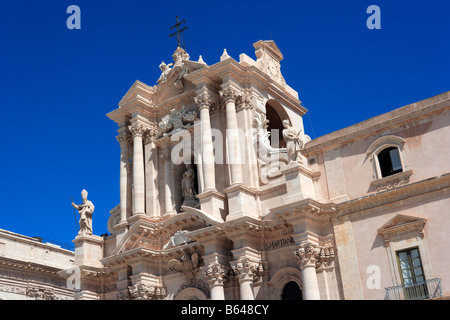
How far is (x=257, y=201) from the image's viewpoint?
23375 mm

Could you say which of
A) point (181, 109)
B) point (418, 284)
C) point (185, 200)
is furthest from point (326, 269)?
point (181, 109)

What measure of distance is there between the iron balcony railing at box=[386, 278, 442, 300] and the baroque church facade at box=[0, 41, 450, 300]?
0.13 ft

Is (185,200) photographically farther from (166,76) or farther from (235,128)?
(166,76)

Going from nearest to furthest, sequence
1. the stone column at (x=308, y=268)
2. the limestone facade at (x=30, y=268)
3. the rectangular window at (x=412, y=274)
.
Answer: the rectangular window at (x=412, y=274), the stone column at (x=308, y=268), the limestone facade at (x=30, y=268)

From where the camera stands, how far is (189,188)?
86.1ft

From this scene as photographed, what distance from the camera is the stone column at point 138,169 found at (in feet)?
86.1

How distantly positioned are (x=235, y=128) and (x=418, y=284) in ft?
32.0

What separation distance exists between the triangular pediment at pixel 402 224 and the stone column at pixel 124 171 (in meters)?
12.1

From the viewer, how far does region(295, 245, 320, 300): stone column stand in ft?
65.4

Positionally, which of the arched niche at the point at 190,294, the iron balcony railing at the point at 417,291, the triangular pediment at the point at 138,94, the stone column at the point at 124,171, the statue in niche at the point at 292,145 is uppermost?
the triangular pediment at the point at 138,94

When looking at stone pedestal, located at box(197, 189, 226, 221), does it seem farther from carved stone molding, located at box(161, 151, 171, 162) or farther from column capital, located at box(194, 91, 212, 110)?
carved stone molding, located at box(161, 151, 171, 162)

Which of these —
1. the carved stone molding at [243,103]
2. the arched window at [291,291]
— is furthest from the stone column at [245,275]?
the carved stone molding at [243,103]

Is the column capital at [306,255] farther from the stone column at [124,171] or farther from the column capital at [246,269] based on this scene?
the stone column at [124,171]

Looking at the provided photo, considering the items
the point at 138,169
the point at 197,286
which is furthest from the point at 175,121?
the point at 197,286
